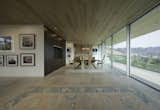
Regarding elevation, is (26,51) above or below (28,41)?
below

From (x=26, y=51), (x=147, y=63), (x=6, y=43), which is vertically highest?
(x=6, y=43)

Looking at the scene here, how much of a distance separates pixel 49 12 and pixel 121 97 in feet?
12.3

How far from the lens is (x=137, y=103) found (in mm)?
3830

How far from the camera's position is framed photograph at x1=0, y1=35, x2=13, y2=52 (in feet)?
27.7

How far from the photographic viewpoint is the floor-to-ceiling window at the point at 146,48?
571cm

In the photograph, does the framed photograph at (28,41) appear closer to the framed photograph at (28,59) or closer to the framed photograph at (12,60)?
the framed photograph at (28,59)

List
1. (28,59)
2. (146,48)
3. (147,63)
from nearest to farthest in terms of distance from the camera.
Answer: (147,63) < (146,48) < (28,59)

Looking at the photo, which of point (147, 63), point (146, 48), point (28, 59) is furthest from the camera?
point (28, 59)

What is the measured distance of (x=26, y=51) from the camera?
8414mm

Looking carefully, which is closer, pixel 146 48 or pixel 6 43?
pixel 146 48

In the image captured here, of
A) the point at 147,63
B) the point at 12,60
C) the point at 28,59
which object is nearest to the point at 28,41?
the point at 28,59

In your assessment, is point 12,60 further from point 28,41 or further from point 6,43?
point 28,41

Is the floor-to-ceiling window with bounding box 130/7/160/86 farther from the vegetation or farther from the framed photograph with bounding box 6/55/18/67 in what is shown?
the framed photograph with bounding box 6/55/18/67

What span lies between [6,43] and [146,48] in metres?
6.58
